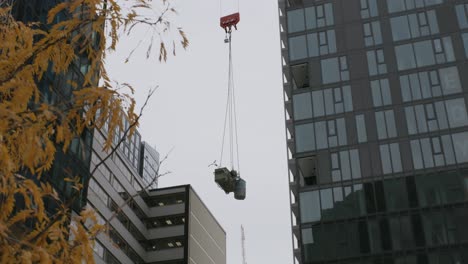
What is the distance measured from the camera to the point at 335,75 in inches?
2689

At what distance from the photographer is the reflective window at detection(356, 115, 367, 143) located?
64062mm

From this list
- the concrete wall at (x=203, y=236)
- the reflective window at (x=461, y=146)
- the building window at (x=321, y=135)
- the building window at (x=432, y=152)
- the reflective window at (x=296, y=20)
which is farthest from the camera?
the concrete wall at (x=203, y=236)

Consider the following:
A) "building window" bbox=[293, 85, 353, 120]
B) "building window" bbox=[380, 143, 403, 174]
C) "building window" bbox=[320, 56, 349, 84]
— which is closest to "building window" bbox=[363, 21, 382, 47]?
"building window" bbox=[320, 56, 349, 84]

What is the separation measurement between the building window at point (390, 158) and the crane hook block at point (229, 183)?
541 inches

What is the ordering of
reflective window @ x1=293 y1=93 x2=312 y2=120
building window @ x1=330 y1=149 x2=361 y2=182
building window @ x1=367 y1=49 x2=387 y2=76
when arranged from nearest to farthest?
building window @ x1=330 y1=149 x2=361 y2=182 < building window @ x1=367 y1=49 x2=387 y2=76 < reflective window @ x1=293 y1=93 x2=312 y2=120

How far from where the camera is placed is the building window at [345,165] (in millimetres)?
63156

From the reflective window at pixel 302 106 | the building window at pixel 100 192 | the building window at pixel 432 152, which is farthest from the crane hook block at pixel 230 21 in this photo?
the building window at pixel 100 192

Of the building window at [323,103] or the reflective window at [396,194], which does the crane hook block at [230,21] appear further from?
the reflective window at [396,194]

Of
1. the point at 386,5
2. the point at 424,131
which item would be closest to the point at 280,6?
the point at 386,5

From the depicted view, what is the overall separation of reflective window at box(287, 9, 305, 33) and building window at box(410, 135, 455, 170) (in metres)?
17.2

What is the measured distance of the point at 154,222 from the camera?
106 m

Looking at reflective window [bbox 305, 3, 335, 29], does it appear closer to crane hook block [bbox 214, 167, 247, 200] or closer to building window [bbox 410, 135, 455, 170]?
building window [bbox 410, 135, 455, 170]

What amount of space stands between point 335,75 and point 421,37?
864cm

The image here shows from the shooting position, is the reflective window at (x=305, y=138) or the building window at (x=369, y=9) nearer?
the reflective window at (x=305, y=138)
